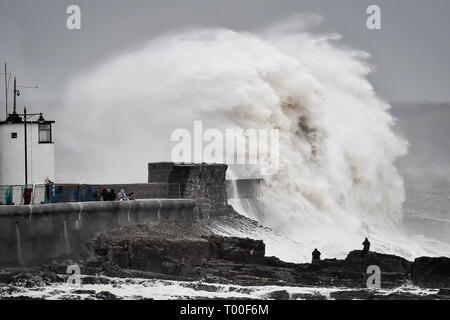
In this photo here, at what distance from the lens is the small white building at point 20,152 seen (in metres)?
27.2

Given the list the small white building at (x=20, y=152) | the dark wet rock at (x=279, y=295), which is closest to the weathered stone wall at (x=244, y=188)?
the small white building at (x=20, y=152)

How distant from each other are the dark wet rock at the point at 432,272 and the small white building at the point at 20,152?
8347 mm

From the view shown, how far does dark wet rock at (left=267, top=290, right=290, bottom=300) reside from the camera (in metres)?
23.8

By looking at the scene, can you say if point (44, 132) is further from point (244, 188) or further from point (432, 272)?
point (432, 272)

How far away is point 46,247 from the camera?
25.5m

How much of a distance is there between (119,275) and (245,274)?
8.54 ft

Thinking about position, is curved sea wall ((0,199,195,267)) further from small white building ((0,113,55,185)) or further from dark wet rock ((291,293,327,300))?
dark wet rock ((291,293,327,300))

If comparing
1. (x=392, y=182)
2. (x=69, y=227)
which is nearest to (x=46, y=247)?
(x=69, y=227)

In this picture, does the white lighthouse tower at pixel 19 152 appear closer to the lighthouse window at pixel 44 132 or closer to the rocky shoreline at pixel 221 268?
the lighthouse window at pixel 44 132
